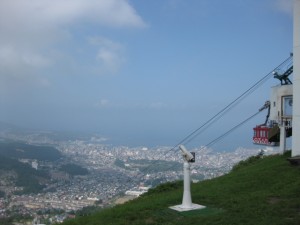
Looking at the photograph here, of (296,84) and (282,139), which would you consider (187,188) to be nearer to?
(296,84)

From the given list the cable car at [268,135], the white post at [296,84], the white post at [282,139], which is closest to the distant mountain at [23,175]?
the cable car at [268,135]

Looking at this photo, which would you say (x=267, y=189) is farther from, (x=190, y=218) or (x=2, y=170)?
(x=2, y=170)

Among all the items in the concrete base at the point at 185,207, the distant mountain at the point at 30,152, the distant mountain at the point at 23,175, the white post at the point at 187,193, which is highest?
the distant mountain at the point at 30,152

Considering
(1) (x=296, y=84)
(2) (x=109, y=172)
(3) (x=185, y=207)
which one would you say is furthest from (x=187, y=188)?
(2) (x=109, y=172)

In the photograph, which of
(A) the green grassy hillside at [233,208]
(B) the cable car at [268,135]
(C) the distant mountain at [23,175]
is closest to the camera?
(A) the green grassy hillside at [233,208]

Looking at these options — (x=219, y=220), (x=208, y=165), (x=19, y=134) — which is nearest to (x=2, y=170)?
(x=208, y=165)

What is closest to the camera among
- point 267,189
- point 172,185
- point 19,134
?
point 267,189

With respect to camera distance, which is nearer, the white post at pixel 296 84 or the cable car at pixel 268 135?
the white post at pixel 296 84

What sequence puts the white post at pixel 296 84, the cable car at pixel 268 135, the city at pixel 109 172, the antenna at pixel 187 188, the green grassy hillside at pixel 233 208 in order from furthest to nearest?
1. the city at pixel 109 172
2. the cable car at pixel 268 135
3. the white post at pixel 296 84
4. the antenna at pixel 187 188
5. the green grassy hillside at pixel 233 208

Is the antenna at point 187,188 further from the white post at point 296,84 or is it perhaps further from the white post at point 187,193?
the white post at point 296,84

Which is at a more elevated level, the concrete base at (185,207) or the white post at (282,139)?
the white post at (282,139)

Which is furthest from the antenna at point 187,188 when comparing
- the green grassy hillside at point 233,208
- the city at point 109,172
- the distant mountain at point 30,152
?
the distant mountain at point 30,152
